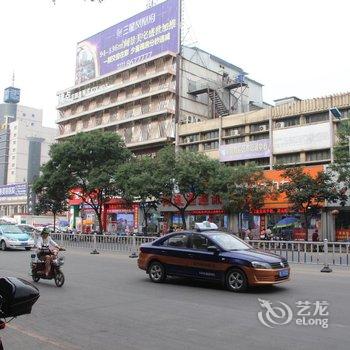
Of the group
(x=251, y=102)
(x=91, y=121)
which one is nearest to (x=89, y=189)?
(x=91, y=121)

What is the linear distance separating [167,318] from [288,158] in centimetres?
3424

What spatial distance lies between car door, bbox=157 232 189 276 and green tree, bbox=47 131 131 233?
2588cm

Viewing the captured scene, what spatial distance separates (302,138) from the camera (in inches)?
1540

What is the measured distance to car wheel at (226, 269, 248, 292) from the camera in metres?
10.7

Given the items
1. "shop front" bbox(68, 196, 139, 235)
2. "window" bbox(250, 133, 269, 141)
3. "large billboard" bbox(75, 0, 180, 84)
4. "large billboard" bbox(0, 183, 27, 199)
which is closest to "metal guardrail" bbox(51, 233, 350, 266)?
"window" bbox(250, 133, 269, 141)

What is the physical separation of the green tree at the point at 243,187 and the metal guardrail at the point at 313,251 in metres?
14.6

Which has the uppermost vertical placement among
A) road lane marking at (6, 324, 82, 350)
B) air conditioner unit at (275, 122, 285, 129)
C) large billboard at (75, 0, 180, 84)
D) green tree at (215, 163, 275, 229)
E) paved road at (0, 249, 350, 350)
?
large billboard at (75, 0, 180, 84)

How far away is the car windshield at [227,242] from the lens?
1152 centimetres

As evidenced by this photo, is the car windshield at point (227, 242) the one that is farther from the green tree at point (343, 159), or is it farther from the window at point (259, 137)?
the window at point (259, 137)

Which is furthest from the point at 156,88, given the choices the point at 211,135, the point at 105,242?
the point at 105,242

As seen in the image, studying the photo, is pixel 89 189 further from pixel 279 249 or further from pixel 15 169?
pixel 15 169

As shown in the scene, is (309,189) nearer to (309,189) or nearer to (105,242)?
(309,189)

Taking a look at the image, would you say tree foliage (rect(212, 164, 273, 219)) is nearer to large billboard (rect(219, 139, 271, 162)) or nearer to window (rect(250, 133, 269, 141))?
large billboard (rect(219, 139, 271, 162))

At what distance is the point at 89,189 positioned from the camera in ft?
125
